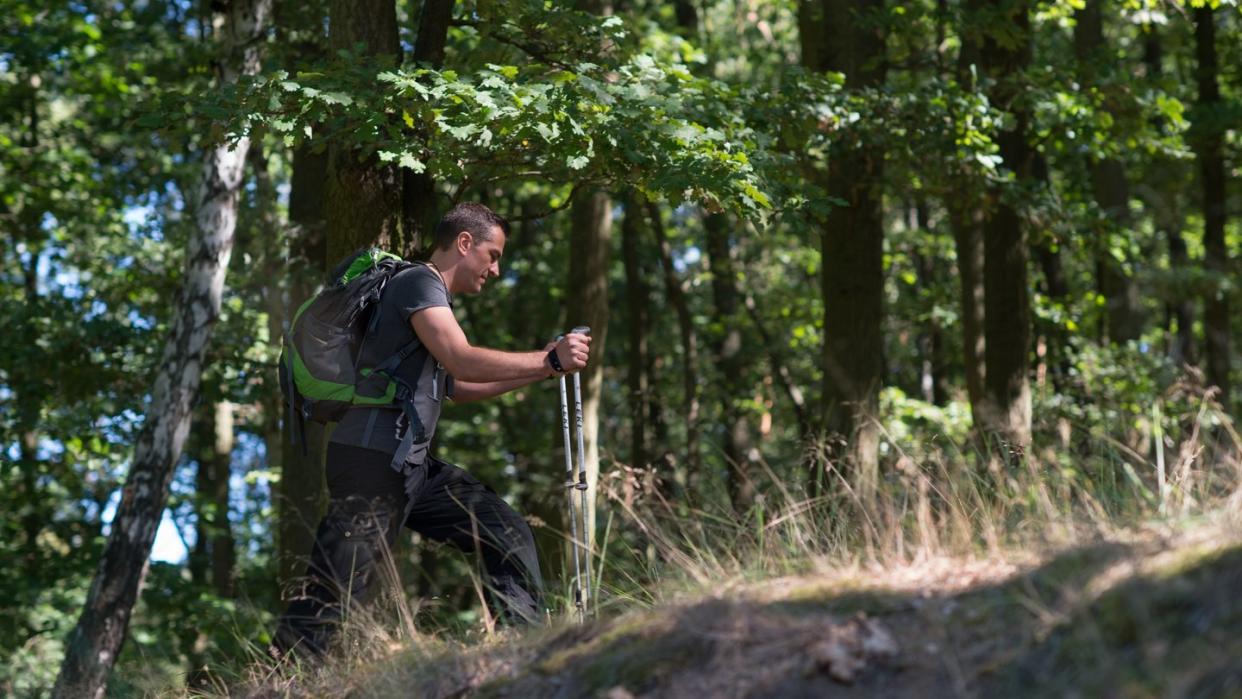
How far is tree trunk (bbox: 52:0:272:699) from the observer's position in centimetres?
985

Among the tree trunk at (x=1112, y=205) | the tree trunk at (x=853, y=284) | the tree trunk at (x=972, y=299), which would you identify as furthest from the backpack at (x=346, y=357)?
the tree trunk at (x=1112, y=205)

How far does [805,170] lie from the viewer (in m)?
10.6

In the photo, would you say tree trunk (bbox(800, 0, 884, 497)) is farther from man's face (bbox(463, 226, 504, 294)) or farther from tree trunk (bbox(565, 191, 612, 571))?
man's face (bbox(463, 226, 504, 294))

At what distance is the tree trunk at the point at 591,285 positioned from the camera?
1283cm

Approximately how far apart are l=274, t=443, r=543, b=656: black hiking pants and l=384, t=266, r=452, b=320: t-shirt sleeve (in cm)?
62

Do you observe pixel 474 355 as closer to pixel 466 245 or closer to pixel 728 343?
pixel 466 245

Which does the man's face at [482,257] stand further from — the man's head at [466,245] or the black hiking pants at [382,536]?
the black hiking pants at [382,536]

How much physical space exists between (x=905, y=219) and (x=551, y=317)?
289 inches

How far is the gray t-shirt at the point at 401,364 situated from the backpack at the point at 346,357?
20 millimetres

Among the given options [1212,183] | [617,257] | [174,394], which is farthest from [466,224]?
[617,257]

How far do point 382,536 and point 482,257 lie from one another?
1318 mm

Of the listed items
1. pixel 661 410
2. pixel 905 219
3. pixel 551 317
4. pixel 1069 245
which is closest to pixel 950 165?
pixel 1069 245

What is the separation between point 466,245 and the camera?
19.5ft

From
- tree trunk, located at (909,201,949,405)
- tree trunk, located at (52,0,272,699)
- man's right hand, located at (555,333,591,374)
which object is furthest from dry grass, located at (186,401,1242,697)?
tree trunk, located at (909,201,949,405)
